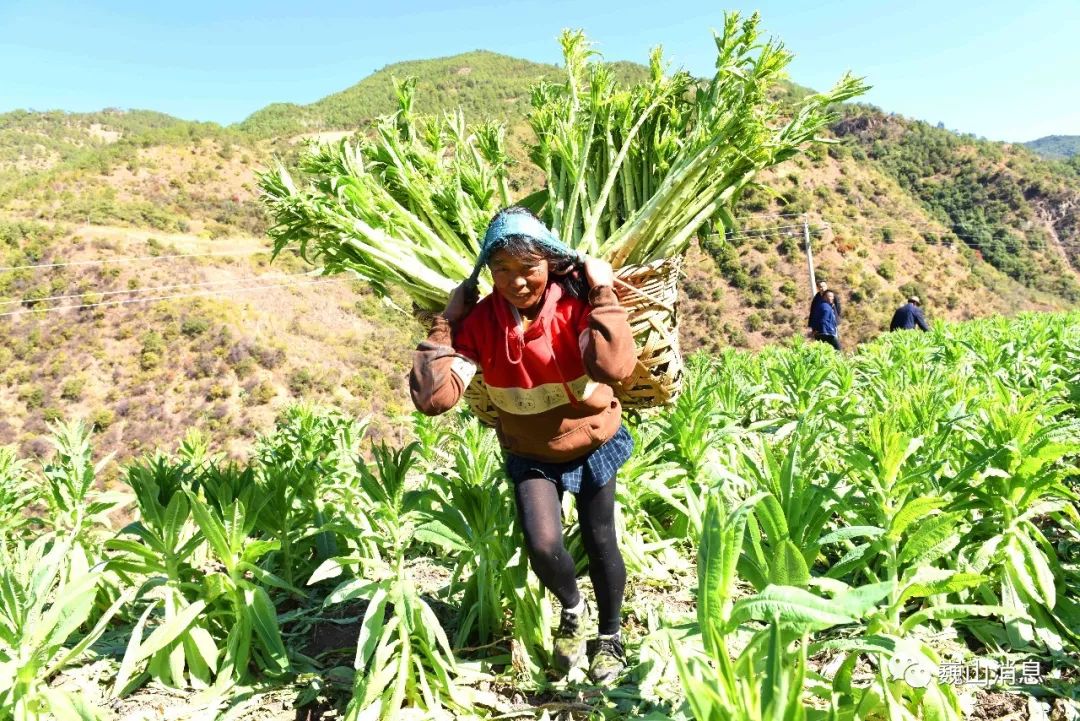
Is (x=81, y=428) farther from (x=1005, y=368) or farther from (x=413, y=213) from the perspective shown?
(x=1005, y=368)

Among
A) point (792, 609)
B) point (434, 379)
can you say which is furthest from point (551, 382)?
point (792, 609)

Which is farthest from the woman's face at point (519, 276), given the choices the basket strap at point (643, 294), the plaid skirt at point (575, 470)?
the plaid skirt at point (575, 470)

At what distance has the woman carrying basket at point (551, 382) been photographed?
2039mm

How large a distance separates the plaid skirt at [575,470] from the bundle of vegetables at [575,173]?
0.70m

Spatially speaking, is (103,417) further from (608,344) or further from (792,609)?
(792,609)

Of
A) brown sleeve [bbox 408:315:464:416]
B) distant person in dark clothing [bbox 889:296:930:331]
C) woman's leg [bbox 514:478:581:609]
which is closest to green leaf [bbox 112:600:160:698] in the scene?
brown sleeve [bbox 408:315:464:416]

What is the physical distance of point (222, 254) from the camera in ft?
143

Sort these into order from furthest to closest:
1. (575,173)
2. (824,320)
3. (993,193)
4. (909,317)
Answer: (993,193), (909,317), (824,320), (575,173)

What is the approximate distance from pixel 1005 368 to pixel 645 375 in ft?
12.5

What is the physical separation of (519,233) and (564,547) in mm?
1036

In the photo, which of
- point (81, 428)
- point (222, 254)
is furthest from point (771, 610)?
point (222, 254)

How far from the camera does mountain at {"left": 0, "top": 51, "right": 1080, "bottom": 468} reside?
33875mm

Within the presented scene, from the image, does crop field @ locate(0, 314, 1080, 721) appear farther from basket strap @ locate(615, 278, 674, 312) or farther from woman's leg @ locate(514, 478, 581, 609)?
basket strap @ locate(615, 278, 674, 312)

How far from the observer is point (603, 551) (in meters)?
2.23
